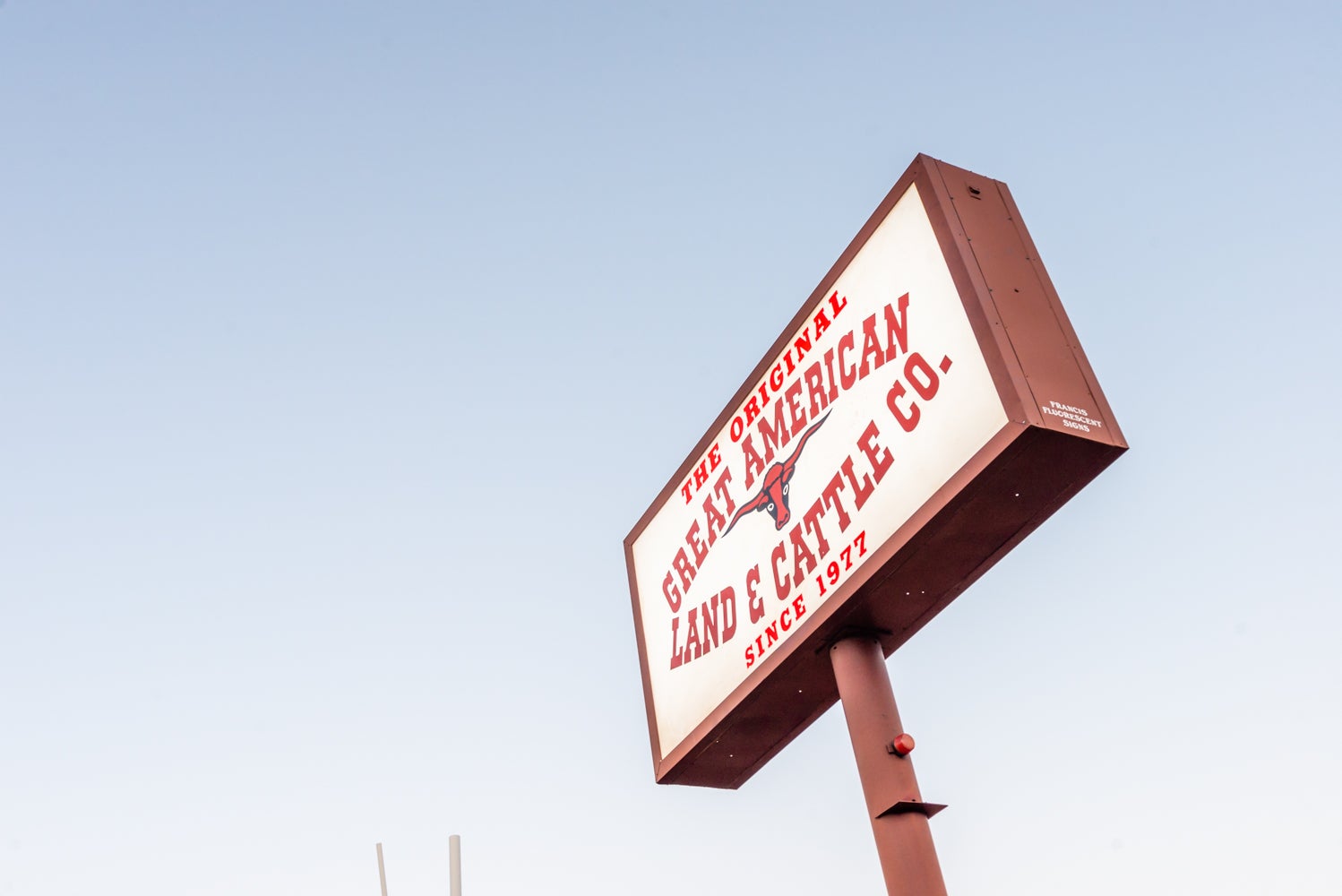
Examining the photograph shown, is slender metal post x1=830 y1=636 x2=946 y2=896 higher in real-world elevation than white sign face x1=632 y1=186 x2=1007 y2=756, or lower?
lower

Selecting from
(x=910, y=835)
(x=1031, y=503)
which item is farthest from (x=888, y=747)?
(x=1031, y=503)

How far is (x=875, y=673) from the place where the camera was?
6043mm

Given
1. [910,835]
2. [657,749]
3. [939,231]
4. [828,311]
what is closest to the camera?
[910,835]

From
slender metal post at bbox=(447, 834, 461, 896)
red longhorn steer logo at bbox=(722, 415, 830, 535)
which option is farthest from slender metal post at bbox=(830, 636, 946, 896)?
slender metal post at bbox=(447, 834, 461, 896)

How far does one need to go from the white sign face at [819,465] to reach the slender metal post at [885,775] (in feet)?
1.27

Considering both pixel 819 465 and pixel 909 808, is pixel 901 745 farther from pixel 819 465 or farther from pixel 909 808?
pixel 819 465

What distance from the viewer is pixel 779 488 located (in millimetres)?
7043

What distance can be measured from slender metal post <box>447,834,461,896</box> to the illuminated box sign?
1.56m

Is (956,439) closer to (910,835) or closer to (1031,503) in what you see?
(1031,503)

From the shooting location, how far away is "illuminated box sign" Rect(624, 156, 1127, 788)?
5.35 metres

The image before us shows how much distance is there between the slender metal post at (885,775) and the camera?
5.25 m

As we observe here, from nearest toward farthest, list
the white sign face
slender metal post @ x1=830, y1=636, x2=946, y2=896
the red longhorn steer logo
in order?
slender metal post @ x1=830, y1=636, x2=946, y2=896, the white sign face, the red longhorn steer logo

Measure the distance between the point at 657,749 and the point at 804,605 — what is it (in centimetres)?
189

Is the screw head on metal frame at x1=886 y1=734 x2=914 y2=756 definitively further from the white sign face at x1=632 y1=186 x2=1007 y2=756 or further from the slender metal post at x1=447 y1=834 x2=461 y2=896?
the slender metal post at x1=447 y1=834 x2=461 y2=896
